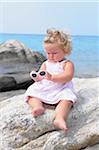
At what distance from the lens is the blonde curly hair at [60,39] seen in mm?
3729

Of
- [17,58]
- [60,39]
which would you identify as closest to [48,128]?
[60,39]

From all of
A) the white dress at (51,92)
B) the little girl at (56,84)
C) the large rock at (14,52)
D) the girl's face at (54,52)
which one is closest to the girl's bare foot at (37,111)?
the little girl at (56,84)

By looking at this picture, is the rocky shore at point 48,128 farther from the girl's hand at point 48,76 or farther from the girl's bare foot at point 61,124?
the girl's hand at point 48,76

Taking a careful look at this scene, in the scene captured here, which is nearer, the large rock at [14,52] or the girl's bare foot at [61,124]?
the girl's bare foot at [61,124]

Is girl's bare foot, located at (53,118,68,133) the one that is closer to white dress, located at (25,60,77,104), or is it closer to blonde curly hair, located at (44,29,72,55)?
white dress, located at (25,60,77,104)

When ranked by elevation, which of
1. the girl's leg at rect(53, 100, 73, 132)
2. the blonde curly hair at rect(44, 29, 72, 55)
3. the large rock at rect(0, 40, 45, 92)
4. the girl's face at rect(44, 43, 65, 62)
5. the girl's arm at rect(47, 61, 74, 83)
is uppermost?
the blonde curly hair at rect(44, 29, 72, 55)

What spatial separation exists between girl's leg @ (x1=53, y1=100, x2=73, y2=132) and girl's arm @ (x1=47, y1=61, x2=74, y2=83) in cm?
19

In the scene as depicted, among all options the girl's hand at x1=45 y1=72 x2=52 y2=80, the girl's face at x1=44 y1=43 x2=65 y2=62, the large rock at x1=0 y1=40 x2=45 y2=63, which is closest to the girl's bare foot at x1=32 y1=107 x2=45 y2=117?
the girl's hand at x1=45 y1=72 x2=52 y2=80

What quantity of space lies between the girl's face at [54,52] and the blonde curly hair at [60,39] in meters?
0.03

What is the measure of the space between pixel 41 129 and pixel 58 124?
213 millimetres

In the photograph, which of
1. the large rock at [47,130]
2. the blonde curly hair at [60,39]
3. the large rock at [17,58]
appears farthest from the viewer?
the large rock at [17,58]

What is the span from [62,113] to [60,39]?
2.27 ft

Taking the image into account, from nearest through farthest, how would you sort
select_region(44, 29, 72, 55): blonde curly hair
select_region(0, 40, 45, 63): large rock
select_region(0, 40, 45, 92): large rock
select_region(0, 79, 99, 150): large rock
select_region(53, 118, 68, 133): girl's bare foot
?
select_region(53, 118, 68, 133): girl's bare foot < select_region(0, 79, 99, 150): large rock < select_region(44, 29, 72, 55): blonde curly hair < select_region(0, 40, 45, 92): large rock < select_region(0, 40, 45, 63): large rock

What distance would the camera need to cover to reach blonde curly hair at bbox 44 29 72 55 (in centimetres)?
373
